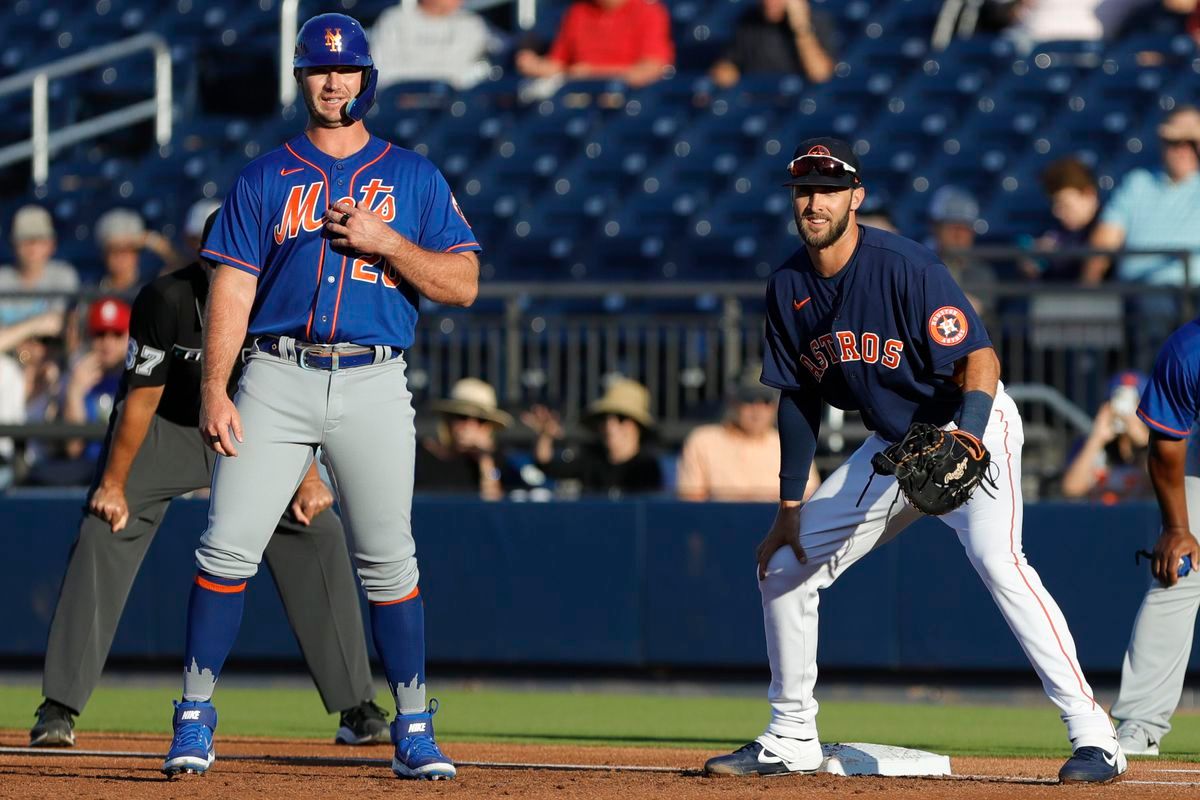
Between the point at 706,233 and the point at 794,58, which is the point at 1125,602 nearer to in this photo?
the point at 706,233

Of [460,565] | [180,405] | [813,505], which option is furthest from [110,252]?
[813,505]

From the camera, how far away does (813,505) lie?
204 inches

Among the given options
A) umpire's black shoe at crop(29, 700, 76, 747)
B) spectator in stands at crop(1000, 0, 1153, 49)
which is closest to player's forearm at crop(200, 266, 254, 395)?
umpire's black shoe at crop(29, 700, 76, 747)

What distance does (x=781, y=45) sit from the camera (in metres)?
13.6

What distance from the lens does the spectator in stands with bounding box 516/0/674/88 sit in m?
13.7

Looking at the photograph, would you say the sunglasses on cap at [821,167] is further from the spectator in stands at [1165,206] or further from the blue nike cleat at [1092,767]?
the spectator in stands at [1165,206]

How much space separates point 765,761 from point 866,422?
994 mm

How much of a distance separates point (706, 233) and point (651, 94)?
1.85 m

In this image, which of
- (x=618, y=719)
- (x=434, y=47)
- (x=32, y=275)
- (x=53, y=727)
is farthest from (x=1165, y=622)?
(x=434, y=47)

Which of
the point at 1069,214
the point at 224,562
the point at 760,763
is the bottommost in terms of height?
the point at 760,763

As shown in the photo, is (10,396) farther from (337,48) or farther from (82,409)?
(337,48)

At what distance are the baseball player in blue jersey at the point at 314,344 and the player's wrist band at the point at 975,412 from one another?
1.36 m

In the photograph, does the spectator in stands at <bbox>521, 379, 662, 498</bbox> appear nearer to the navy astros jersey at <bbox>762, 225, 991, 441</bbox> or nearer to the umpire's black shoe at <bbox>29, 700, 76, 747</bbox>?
the umpire's black shoe at <bbox>29, 700, 76, 747</bbox>

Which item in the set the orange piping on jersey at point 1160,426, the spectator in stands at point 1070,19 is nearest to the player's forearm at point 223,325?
the orange piping on jersey at point 1160,426
